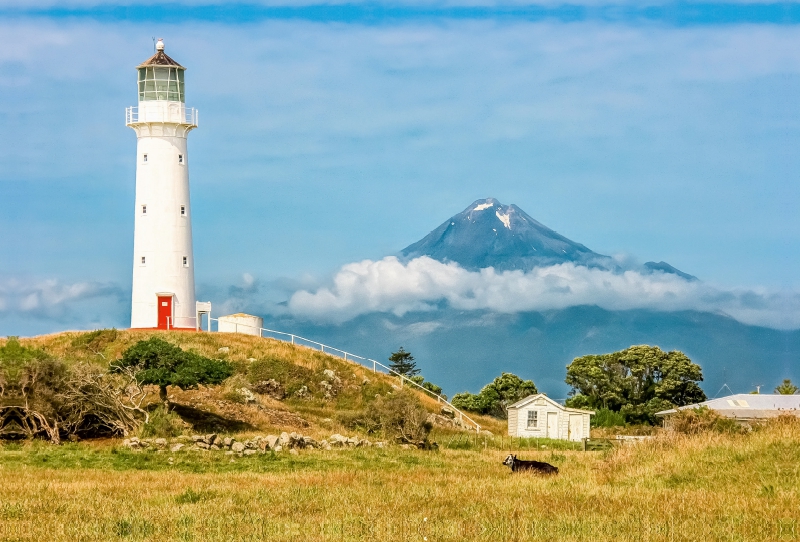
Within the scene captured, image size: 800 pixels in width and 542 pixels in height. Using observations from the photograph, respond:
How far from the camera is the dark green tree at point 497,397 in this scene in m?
73.9

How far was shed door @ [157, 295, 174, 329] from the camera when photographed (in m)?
57.9

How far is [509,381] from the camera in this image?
247ft

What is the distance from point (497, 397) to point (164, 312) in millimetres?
27028

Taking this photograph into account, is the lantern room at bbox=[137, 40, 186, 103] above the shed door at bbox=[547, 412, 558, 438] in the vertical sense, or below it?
above

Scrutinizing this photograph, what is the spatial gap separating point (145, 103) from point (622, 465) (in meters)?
42.0

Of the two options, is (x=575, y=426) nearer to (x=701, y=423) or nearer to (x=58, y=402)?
(x=701, y=423)

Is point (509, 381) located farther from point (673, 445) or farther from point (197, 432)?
point (673, 445)

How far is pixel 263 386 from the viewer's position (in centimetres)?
5141

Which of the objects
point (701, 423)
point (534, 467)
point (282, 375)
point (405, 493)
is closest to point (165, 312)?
point (282, 375)

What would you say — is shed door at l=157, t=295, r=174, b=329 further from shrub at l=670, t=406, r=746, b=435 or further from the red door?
shrub at l=670, t=406, r=746, b=435

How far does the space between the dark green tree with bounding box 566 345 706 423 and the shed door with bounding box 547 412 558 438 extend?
17.3 m

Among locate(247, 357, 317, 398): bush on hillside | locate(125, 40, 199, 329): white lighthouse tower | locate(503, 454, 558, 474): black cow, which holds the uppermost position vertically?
locate(125, 40, 199, 329): white lighthouse tower

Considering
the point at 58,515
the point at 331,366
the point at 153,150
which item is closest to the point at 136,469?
the point at 58,515

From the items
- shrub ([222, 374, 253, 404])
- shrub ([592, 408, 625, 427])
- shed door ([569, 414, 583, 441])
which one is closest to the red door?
shrub ([222, 374, 253, 404])
